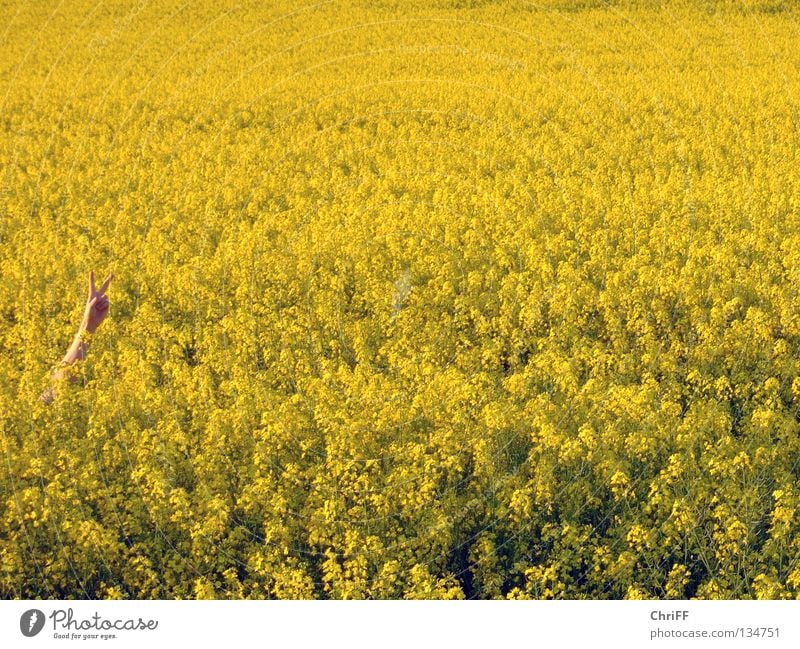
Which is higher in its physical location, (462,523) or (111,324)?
(111,324)

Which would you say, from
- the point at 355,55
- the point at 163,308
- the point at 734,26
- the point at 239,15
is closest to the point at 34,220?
the point at 163,308

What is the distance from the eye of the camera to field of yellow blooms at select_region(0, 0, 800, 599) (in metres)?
7.99

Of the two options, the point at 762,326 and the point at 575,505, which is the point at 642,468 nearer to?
the point at 575,505

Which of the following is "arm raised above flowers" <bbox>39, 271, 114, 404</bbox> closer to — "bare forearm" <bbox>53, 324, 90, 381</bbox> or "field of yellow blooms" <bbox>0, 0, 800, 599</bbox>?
"bare forearm" <bbox>53, 324, 90, 381</bbox>

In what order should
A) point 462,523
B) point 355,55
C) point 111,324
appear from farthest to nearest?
1. point 355,55
2. point 111,324
3. point 462,523

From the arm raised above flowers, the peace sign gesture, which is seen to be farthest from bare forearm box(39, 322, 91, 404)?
the peace sign gesture

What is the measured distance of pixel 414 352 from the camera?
1098 centimetres

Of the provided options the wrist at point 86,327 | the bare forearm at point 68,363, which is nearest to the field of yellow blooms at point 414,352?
the bare forearm at point 68,363

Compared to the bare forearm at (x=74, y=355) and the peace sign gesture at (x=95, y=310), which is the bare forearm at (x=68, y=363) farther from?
the peace sign gesture at (x=95, y=310)

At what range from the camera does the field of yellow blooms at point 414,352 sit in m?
7.99

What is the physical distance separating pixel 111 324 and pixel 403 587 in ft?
18.9

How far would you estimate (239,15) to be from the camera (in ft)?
122

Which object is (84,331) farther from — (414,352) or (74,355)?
(414,352)

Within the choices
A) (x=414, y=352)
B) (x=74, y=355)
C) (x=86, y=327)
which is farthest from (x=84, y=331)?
(x=414, y=352)
